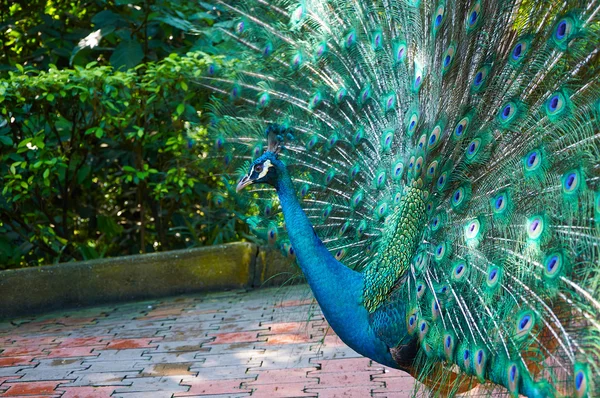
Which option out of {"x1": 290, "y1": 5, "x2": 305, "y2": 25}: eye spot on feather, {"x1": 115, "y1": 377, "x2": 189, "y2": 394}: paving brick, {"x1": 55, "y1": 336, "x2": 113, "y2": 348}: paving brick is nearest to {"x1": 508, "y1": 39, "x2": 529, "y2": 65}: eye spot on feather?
{"x1": 290, "y1": 5, "x2": 305, "y2": 25}: eye spot on feather

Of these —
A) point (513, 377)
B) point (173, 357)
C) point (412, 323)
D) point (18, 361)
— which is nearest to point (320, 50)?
point (412, 323)

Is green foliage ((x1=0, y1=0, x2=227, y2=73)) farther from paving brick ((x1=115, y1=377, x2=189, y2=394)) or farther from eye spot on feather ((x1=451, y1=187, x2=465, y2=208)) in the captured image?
eye spot on feather ((x1=451, y1=187, x2=465, y2=208))

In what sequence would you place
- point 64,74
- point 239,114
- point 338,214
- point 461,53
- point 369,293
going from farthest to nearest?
point 64,74, point 239,114, point 338,214, point 369,293, point 461,53

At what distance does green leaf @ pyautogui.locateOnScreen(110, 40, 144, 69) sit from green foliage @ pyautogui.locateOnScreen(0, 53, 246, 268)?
0.10 m

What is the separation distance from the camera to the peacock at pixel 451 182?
237 centimetres

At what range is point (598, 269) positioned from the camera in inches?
83.6

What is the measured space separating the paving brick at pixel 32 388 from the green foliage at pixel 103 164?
1.70m

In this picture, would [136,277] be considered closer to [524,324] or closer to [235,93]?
[235,93]

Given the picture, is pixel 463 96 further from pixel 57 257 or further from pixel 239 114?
pixel 57 257

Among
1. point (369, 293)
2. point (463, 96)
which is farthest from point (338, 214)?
point (463, 96)

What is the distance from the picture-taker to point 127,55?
591 centimetres

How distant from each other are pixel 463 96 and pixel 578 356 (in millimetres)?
1151

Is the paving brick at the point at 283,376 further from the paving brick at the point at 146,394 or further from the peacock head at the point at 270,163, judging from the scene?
the peacock head at the point at 270,163

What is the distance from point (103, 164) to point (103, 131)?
428 mm
